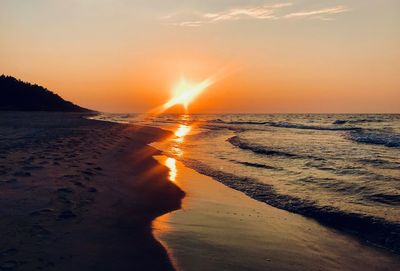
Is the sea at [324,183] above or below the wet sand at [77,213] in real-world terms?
below

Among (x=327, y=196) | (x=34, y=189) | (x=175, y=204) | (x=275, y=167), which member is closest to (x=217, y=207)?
(x=175, y=204)

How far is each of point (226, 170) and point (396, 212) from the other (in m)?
7.64

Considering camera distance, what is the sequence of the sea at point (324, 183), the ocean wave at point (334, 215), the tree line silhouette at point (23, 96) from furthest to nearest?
the tree line silhouette at point (23, 96) < the sea at point (324, 183) < the ocean wave at point (334, 215)

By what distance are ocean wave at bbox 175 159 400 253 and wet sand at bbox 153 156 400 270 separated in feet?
1.25

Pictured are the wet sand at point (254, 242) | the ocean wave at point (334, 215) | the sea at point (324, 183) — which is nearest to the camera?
the wet sand at point (254, 242)

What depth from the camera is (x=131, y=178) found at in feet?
40.7

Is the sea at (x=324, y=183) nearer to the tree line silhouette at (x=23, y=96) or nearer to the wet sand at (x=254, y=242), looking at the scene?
the wet sand at (x=254, y=242)

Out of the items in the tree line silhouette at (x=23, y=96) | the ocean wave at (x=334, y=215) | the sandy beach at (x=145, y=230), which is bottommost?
the ocean wave at (x=334, y=215)

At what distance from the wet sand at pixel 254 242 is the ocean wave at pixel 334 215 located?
15.0 inches

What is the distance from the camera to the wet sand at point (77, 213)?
5297mm

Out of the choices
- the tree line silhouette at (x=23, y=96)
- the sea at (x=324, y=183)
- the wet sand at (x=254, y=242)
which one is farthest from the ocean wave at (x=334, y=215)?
the tree line silhouette at (x=23, y=96)

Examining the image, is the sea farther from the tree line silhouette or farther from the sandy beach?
the tree line silhouette

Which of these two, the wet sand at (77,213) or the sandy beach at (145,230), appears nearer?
the wet sand at (77,213)

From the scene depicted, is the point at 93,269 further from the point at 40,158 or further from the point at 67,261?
the point at 40,158
